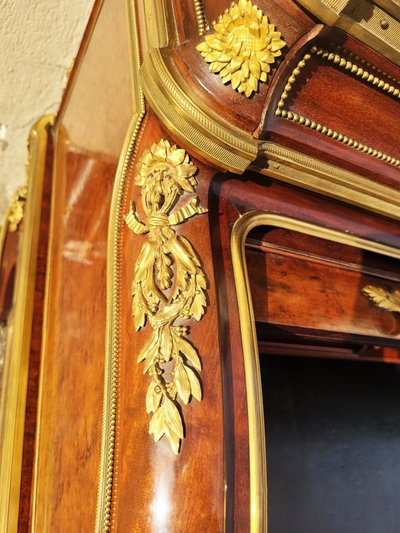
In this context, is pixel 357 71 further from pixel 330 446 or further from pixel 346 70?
pixel 330 446

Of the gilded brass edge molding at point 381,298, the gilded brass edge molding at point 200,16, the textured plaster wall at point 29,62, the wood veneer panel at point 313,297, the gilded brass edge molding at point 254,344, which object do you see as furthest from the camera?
the textured plaster wall at point 29,62

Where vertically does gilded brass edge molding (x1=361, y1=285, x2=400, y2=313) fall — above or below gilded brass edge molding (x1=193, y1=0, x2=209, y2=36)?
below

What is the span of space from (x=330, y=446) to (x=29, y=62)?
3.24ft

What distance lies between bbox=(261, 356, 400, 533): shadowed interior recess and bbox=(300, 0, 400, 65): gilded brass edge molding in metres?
0.61

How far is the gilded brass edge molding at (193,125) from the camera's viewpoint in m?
0.46

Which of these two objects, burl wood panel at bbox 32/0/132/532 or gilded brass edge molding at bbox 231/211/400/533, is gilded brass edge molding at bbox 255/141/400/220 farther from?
burl wood panel at bbox 32/0/132/532

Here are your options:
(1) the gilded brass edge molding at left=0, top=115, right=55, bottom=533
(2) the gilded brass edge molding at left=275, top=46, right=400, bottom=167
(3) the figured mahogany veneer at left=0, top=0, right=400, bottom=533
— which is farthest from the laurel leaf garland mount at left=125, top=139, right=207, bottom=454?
(1) the gilded brass edge molding at left=0, top=115, right=55, bottom=533

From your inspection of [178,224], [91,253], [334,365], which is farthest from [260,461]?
[334,365]

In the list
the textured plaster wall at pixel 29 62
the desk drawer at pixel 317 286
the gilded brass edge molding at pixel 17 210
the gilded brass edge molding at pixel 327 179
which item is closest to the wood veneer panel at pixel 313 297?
the desk drawer at pixel 317 286

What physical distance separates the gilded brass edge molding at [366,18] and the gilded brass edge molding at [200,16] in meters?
0.11

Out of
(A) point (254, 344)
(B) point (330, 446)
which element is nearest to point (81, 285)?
(A) point (254, 344)

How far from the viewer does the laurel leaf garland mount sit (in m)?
0.43

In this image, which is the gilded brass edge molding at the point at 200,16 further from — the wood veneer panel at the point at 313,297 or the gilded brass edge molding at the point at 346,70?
the wood veneer panel at the point at 313,297

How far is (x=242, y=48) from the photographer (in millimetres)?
448
